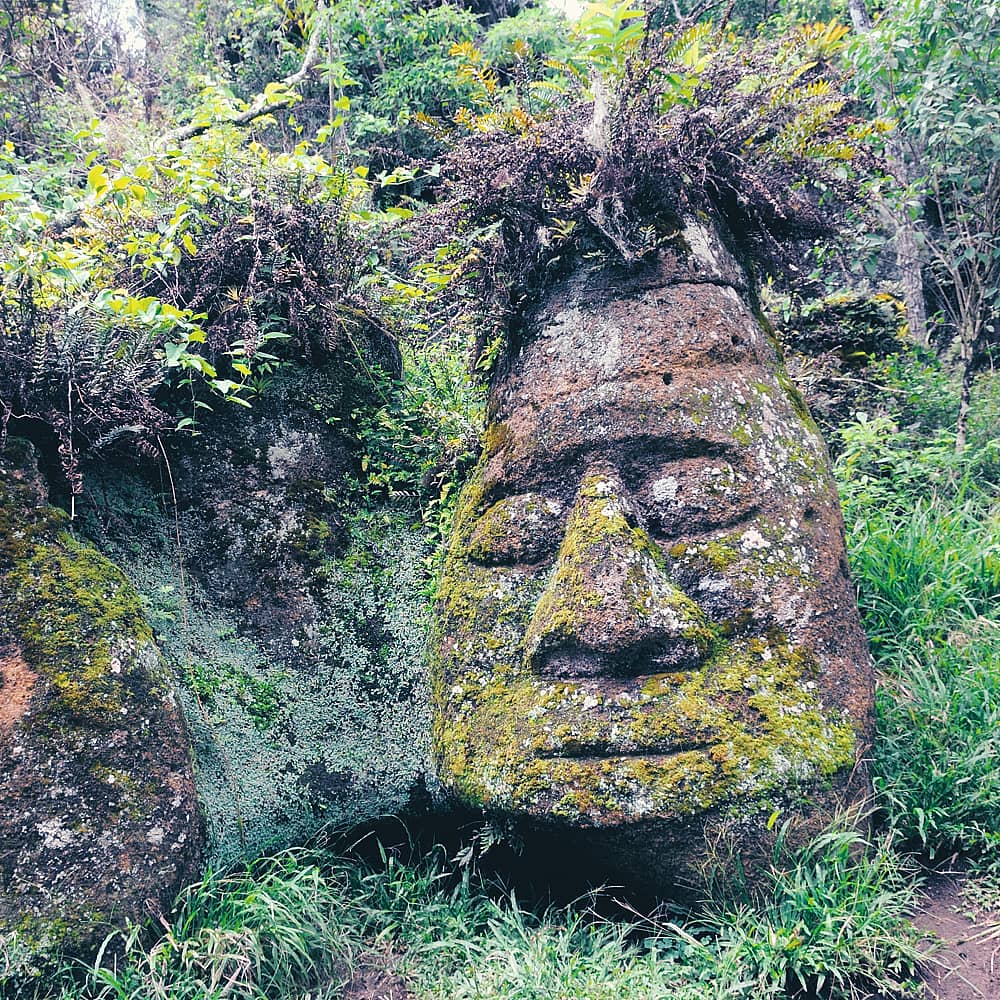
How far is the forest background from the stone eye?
598 mm

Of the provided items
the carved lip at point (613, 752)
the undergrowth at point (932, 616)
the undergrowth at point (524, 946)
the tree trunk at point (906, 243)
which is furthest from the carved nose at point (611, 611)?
the tree trunk at point (906, 243)

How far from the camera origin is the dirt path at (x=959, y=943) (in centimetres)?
272

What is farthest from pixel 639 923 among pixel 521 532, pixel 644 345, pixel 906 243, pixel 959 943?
pixel 906 243

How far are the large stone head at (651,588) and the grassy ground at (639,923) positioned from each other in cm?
30

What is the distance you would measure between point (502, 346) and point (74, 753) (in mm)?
2490

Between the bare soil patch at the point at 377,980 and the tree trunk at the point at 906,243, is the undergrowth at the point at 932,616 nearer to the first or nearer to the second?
the tree trunk at the point at 906,243

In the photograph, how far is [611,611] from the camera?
3.05 metres

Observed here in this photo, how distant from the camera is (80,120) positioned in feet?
31.4

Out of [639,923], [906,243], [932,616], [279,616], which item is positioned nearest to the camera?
[639,923]

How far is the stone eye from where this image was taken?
3459 mm

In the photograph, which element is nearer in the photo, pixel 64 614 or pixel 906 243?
pixel 64 614

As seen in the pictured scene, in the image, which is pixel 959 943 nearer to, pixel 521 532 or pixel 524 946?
pixel 524 946

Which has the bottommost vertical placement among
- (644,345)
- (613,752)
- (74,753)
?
(613,752)

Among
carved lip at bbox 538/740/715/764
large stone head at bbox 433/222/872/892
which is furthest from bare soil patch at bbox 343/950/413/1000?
carved lip at bbox 538/740/715/764
